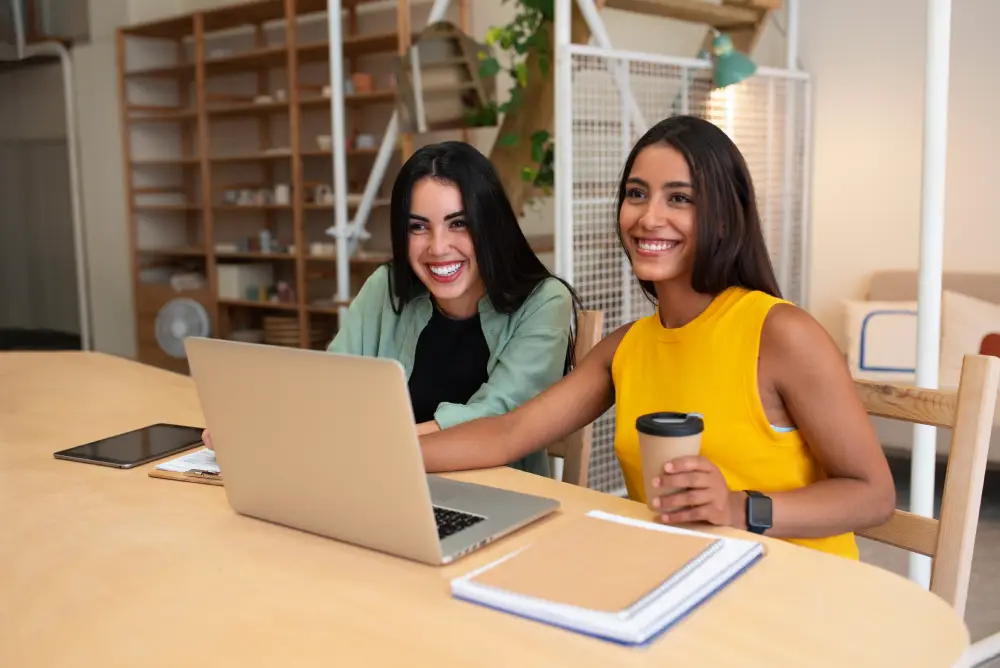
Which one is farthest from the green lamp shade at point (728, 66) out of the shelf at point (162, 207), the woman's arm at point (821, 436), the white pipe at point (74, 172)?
the white pipe at point (74, 172)

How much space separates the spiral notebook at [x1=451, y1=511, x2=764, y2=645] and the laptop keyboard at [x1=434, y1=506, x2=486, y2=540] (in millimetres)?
105

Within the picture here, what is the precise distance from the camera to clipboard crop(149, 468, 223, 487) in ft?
4.72

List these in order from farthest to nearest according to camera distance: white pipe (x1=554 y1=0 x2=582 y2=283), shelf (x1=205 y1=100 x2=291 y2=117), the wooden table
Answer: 1. shelf (x1=205 y1=100 x2=291 y2=117)
2. white pipe (x1=554 y1=0 x2=582 y2=283)
3. the wooden table

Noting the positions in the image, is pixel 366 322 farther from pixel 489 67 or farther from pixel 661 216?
pixel 489 67

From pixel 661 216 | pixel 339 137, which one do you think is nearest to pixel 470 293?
pixel 661 216

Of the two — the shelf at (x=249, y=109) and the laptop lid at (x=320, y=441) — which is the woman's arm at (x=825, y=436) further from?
the shelf at (x=249, y=109)

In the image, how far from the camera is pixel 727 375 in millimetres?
1381

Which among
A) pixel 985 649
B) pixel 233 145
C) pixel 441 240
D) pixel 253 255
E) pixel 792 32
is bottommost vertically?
pixel 985 649

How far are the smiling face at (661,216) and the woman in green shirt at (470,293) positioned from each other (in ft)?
1.38

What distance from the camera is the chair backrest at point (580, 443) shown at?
173 cm

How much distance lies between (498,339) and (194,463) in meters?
0.63

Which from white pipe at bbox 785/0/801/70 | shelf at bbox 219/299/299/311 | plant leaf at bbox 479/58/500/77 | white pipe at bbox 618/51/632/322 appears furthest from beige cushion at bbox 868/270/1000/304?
shelf at bbox 219/299/299/311

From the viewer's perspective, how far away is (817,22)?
14.6 feet

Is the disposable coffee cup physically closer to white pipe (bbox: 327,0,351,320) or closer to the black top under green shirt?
the black top under green shirt
